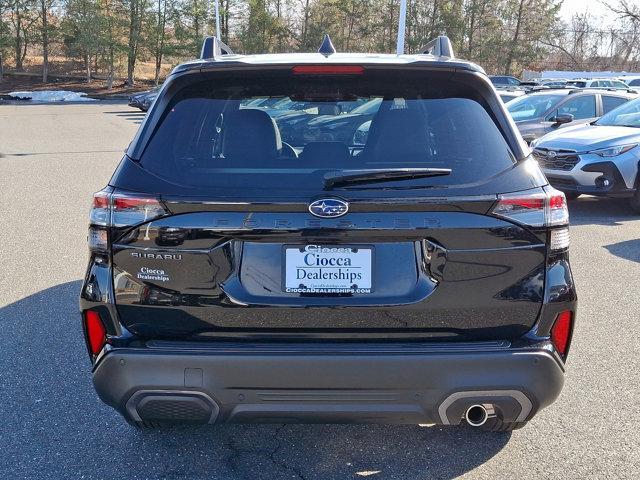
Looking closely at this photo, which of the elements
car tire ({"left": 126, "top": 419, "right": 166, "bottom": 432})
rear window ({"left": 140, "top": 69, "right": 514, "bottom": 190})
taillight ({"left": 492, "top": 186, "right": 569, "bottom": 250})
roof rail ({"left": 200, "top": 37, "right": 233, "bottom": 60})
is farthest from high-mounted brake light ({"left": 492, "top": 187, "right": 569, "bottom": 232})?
car tire ({"left": 126, "top": 419, "right": 166, "bottom": 432})

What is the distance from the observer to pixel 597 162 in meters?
8.75

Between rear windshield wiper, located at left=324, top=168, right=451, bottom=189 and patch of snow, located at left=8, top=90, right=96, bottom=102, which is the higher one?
rear windshield wiper, located at left=324, top=168, right=451, bottom=189

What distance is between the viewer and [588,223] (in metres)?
8.43

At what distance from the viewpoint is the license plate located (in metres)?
2.46

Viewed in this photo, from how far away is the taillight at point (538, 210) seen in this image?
249 centimetres

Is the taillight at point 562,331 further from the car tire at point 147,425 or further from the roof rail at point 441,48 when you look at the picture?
the car tire at point 147,425

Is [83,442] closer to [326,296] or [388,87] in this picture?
[326,296]

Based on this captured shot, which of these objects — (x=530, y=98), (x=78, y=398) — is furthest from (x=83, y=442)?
(x=530, y=98)

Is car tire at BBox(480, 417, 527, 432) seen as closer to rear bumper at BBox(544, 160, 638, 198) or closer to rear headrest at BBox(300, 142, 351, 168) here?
rear headrest at BBox(300, 142, 351, 168)

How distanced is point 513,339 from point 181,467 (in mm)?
1653

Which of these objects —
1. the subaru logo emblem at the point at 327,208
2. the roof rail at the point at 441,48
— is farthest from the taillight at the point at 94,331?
the roof rail at the point at 441,48

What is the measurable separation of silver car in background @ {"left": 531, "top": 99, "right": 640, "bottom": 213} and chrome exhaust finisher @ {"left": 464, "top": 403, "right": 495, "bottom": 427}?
6.99 metres

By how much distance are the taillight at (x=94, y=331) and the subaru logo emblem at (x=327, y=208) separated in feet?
3.29

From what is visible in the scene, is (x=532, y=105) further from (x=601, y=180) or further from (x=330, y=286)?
(x=330, y=286)
